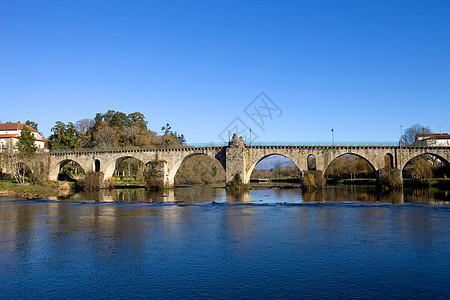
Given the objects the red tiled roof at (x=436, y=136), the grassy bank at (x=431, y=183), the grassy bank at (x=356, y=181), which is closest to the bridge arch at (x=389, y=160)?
the grassy bank at (x=431, y=183)

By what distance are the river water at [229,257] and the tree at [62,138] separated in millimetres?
58965

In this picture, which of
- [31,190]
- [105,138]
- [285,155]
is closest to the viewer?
[31,190]

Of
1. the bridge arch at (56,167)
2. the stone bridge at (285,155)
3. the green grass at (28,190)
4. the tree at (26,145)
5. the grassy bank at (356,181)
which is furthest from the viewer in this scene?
the grassy bank at (356,181)

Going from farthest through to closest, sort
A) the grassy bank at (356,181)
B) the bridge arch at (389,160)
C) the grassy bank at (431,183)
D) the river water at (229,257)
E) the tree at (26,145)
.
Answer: the grassy bank at (356,181) → the tree at (26,145) → the bridge arch at (389,160) → the grassy bank at (431,183) → the river water at (229,257)

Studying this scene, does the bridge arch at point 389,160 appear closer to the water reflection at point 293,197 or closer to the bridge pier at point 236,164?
the water reflection at point 293,197

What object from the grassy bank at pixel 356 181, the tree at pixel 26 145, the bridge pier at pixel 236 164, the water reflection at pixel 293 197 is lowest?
the water reflection at pixel 293 197

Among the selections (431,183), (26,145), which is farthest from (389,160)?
(26,145)

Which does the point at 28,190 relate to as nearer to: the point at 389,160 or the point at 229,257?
the point at 229,257

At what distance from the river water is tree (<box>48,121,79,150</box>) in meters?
59.0

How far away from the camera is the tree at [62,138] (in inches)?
3140

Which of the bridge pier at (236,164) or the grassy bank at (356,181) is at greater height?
the bridge pier at (236,164)

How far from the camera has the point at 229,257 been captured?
14.8m

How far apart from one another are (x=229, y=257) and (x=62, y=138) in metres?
75.6

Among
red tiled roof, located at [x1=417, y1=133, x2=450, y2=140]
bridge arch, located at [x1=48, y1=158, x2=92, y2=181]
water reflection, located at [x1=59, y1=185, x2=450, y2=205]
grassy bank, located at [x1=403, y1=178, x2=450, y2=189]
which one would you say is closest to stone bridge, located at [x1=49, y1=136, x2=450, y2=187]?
grassy bank, located at [x1=403, y1=178, x2=450, y2=189]
